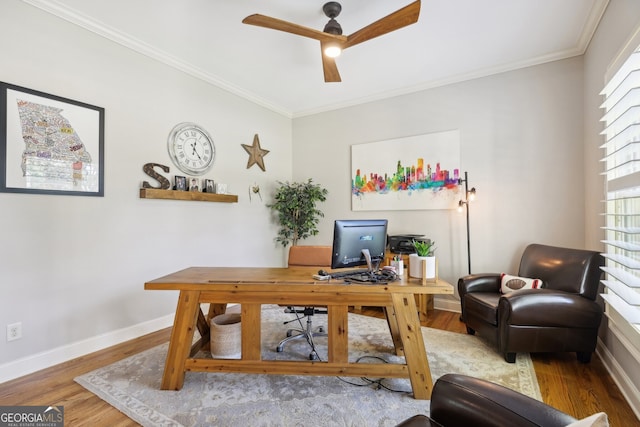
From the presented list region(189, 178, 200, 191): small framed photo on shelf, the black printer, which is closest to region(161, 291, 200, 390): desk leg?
region(189, 178, 200, 191): small framed photo on shelf

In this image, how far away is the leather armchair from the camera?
2.93 ft

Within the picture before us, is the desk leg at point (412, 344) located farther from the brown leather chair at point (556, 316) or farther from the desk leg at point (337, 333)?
the brown leather chair at point (556, 316)

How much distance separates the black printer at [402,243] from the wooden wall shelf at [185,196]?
2059 mm

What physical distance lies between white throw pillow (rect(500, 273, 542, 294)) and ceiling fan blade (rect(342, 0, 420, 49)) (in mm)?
2362

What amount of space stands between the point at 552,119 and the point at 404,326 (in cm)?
282

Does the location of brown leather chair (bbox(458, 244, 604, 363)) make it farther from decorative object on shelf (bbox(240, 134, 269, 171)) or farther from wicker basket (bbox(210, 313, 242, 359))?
decorative object on shelf (bbox(240, 134, 269, 171))

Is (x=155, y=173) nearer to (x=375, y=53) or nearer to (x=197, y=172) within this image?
(x=197, y=172)

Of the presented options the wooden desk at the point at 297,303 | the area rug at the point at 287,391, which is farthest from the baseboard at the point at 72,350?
the wooden desk at the point at 297,303

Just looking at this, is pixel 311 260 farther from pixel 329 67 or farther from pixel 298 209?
pixel 329 67

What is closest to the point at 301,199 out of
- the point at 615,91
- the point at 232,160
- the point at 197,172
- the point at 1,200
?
the point at 232,160

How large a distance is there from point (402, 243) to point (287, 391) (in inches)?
82.5

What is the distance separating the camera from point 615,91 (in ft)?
6.46

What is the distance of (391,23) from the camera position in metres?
2.01

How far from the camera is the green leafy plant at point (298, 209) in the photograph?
13.9ft
